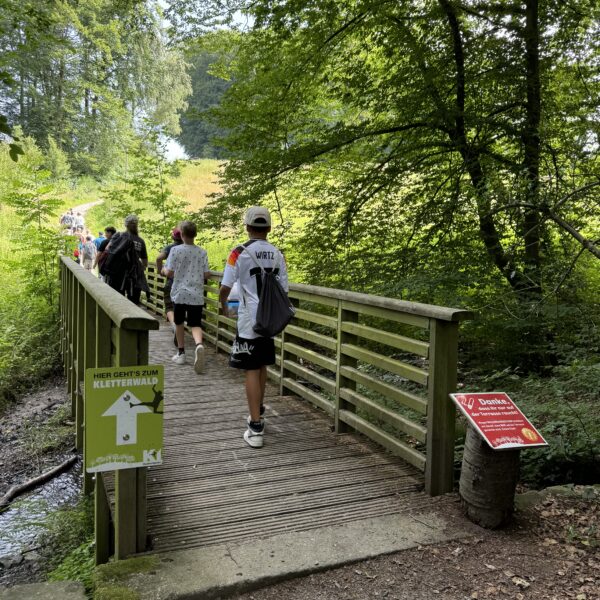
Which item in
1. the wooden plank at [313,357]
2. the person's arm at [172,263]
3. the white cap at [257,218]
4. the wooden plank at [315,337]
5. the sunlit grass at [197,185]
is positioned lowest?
the wooden plank at [313,357]

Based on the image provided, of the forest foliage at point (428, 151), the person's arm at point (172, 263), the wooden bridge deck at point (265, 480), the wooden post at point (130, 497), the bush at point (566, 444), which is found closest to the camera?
the wooden post at point (130, 497)

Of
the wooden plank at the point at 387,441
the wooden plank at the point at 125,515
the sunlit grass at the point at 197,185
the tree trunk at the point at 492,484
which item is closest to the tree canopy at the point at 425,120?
the wooden plank at the point at 387,441

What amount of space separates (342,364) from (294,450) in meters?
0.83

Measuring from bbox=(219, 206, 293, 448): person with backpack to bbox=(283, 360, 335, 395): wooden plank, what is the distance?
81 centimetres

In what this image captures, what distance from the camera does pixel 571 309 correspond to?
19.3ft

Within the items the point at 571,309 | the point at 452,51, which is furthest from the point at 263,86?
the point at 571,309

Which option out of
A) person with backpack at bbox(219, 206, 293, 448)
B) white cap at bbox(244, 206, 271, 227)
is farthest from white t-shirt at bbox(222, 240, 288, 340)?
white cap at bbox(244, 206, 271, 227)

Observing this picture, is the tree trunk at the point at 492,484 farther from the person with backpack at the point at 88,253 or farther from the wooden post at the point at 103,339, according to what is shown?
the person with backpack at the point at 88,253

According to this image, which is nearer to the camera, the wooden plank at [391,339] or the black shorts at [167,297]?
the wooden plank at [391,339]

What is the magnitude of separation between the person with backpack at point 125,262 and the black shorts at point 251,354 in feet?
15.3

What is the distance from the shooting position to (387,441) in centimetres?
429

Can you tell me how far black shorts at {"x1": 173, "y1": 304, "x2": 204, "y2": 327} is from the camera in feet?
23.3

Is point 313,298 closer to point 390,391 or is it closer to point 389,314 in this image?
point 389,314

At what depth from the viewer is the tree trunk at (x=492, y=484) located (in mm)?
3182
